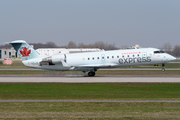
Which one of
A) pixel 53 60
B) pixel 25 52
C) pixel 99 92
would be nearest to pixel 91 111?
pixel 99 92

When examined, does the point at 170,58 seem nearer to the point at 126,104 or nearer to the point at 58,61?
the point at 58,61

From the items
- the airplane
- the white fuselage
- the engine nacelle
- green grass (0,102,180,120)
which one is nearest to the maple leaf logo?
the airplane

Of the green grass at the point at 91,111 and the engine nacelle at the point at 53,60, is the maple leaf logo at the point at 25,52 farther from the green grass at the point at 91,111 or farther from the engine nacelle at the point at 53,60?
the green grass at the point at 91,111

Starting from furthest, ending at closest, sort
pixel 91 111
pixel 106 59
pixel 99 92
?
pixel 106 59
pixel 99 92
pixel 91 111

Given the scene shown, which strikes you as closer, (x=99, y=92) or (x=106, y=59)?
(x=99, y=92)

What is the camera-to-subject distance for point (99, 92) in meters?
24.0

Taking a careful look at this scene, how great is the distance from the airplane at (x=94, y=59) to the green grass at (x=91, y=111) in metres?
21.7

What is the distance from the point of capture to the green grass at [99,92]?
69.6 ft

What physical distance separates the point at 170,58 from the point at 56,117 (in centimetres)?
2943

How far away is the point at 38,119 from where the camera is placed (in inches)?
504

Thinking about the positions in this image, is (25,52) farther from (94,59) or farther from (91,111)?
(91,111)

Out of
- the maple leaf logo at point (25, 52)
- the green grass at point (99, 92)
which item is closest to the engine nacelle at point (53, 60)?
the maple leaf logo at point (25, 52)

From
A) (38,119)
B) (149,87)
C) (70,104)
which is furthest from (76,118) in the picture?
(149,87)

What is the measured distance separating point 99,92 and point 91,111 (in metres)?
9.01
